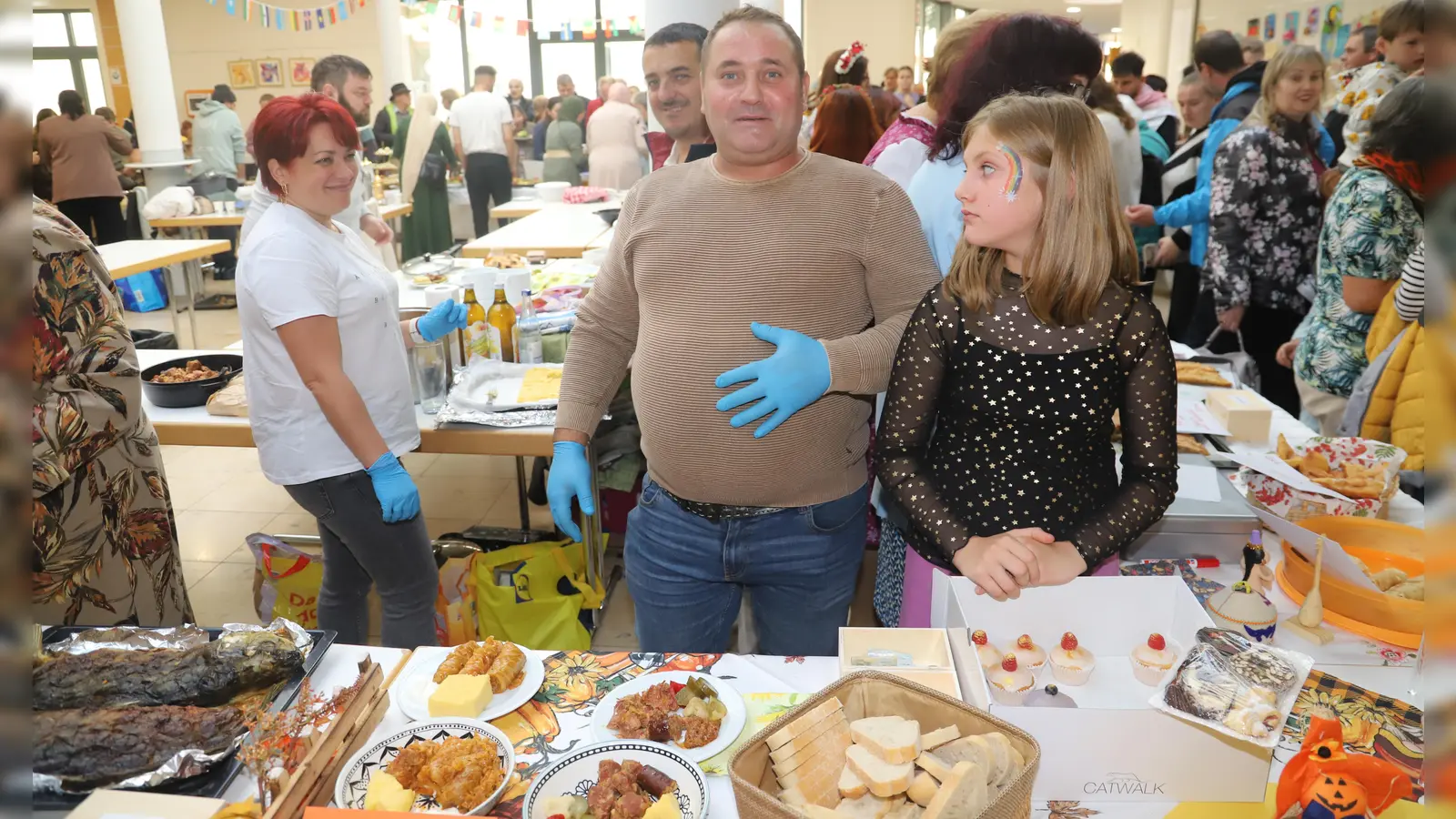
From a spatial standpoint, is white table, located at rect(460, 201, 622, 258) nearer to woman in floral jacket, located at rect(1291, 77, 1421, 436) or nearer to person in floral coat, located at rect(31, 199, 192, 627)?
person in floral coat, located at rect(31, 199, 192, 627)

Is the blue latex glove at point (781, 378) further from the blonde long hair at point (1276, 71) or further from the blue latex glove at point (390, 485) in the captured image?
the blonde long hair at point (1276, 71)

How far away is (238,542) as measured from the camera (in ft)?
12.7

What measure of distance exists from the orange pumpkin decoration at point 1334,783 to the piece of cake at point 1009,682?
0.32 meters

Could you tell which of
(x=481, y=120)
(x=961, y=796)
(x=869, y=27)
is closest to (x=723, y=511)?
(x=961, y=796)

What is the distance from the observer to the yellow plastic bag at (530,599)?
2.84 meters

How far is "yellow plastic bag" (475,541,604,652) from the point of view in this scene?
2842 mm

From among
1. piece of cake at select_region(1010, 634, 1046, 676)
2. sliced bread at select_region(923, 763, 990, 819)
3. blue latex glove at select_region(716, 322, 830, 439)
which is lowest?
piece of cake at select_region(1010, 634, 1046, 676)

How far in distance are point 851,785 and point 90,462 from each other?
1663mm

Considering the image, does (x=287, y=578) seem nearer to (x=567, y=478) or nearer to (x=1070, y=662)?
(x=567, y=478)

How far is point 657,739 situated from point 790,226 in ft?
2.98

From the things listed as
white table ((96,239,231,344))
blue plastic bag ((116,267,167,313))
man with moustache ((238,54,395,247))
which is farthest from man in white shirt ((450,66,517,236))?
man with moustache ((238,54,395,247))

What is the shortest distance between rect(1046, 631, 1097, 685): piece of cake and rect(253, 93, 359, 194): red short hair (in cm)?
176

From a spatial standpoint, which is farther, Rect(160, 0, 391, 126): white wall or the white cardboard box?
Rect(160, 0, 391, 126): white wall

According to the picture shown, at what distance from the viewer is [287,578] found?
9.47 feet
